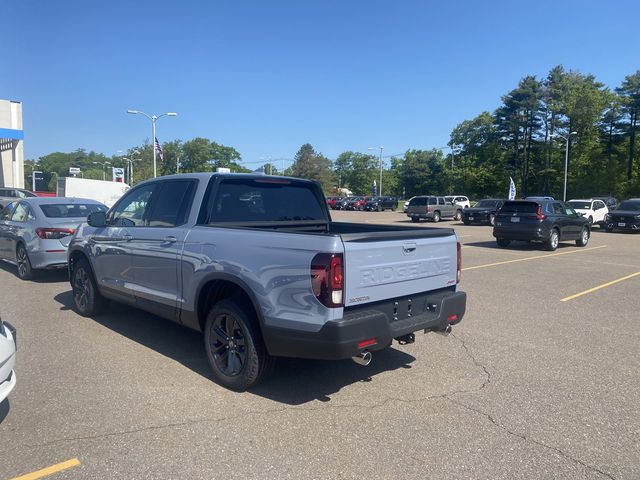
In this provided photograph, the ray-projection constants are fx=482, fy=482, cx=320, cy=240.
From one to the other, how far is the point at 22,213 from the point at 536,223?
47.0 ft

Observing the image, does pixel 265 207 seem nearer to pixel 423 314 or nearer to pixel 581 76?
pixel 423 314

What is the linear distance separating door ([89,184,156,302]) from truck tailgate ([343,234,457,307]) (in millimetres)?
2906

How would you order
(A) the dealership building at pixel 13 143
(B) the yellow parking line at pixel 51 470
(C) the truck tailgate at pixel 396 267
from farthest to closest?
1. (A) the dealership building at pixel 13 143
2. (C) the truck tailgate at pixel 396 267
3. (B) the yellow parking line at pixel 51 470

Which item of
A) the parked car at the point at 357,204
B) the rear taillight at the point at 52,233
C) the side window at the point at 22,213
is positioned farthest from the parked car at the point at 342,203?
the rear taillight at the point at 52,233

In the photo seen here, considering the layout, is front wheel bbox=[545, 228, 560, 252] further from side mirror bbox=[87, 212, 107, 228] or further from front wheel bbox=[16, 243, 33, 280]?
front wheel bbox=[16, 243, 33, 280]

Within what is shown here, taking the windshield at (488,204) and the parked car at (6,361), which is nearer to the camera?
the parked car at (6,361)

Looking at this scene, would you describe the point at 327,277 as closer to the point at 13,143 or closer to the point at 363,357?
the point at 363,357

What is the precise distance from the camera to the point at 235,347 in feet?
13.8

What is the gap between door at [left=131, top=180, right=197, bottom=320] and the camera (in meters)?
4.75

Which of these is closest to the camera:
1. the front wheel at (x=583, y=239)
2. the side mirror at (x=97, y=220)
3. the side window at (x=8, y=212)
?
the side mirror at (x=97, y=220)

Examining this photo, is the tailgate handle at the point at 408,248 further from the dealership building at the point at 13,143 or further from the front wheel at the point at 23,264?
the dealership building at the point at 13,143

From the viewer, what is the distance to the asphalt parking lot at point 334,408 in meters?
3.07

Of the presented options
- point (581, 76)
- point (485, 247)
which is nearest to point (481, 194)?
point (581, 76)

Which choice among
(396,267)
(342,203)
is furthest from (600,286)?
(342,203)
